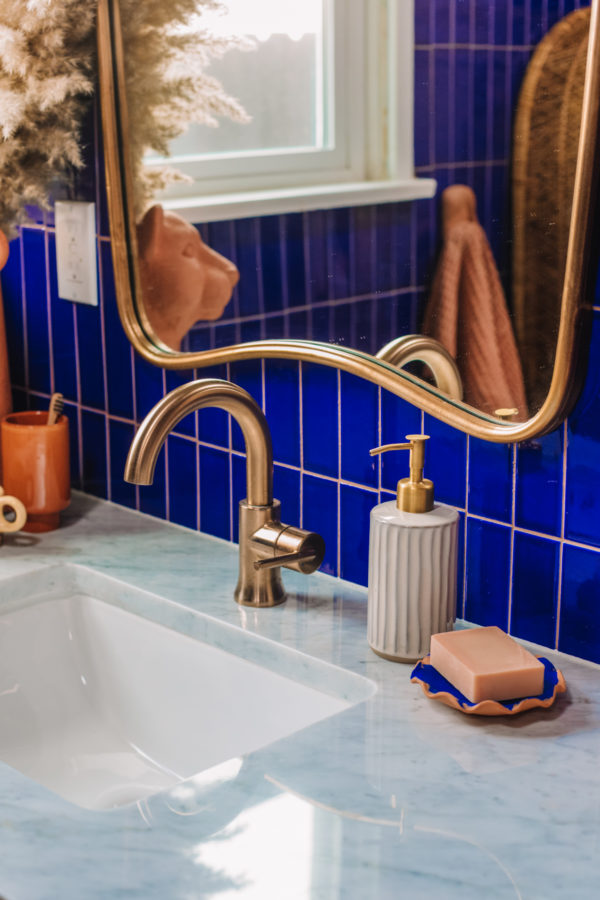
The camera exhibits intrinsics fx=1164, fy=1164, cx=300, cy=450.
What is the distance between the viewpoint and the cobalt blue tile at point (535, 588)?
3.49 feet

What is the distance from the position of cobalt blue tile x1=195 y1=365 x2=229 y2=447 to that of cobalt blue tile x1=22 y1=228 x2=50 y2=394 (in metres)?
0.31

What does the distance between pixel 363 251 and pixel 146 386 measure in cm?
45

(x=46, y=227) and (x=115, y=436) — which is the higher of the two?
(x=46, y=227)

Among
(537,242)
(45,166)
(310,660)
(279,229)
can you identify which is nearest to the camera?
(537,242)

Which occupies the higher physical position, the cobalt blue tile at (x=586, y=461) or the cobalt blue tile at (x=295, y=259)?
the cobalt blue tile at (x=295, y=259)

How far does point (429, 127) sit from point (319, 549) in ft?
1.39

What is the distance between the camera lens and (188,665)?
1178 millimetres

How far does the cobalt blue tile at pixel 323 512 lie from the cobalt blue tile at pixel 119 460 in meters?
0.31

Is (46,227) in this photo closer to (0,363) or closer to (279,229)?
(0,363)

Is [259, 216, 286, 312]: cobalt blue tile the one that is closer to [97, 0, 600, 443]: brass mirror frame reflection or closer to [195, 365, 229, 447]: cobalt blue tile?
[97, 0, 600, 443]: brass mirror frame reflection

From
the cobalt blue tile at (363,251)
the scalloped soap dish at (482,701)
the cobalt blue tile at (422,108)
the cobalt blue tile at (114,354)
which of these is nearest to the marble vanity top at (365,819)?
the scalloped soap dish at (482,701)

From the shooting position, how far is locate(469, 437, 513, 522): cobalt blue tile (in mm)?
1077

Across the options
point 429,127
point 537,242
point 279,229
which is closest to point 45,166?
point 279,229

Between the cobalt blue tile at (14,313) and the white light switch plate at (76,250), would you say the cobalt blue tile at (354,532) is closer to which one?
the white light switch plate at (76,250)
